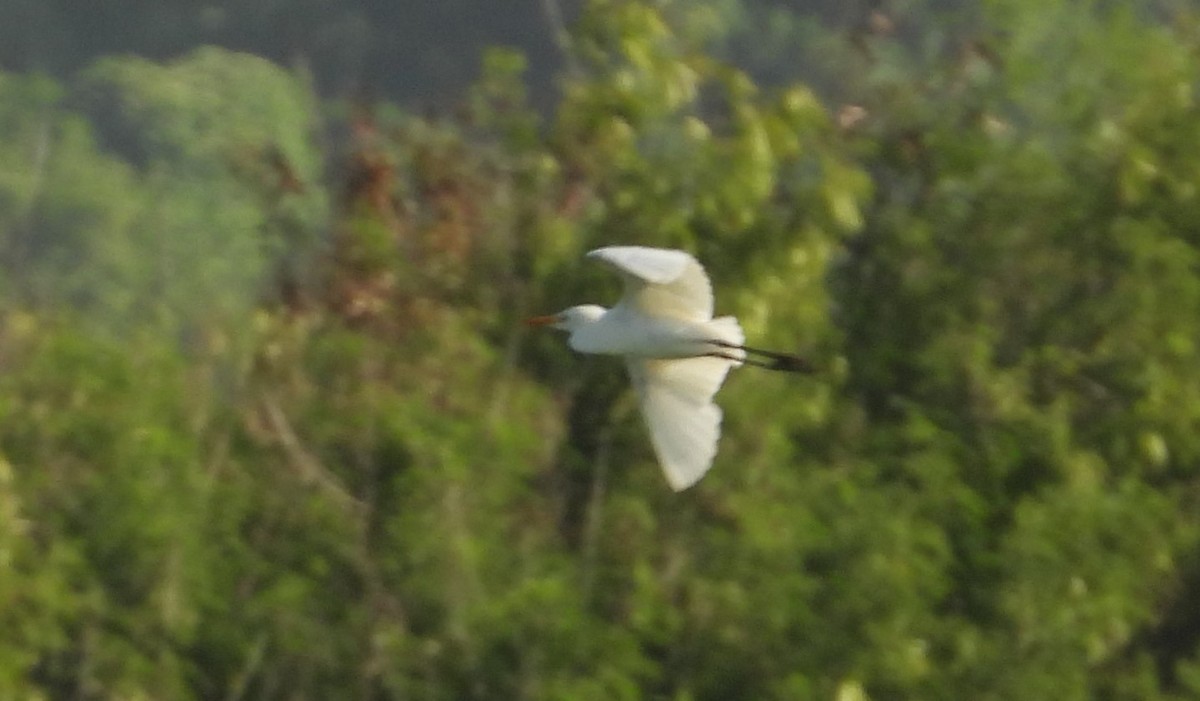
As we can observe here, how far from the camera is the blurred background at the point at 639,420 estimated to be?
29.8ft

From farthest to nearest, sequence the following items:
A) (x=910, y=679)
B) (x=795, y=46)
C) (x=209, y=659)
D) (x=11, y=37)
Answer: (x=11, y=37) → (x=795, y=46) → (x=209, y=659) → (x=910, y=679)

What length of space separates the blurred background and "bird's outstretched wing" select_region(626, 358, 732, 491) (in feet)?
4.74

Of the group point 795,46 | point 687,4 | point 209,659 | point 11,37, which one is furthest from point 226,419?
point 11,37

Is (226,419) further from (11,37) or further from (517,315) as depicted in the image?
(11,37)

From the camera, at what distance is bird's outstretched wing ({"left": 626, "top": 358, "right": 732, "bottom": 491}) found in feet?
23.3

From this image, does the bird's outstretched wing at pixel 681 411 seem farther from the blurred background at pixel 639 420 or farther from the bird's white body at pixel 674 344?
the blurred background at pixel 639 420

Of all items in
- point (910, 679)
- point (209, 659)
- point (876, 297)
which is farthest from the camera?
point (876, 297)

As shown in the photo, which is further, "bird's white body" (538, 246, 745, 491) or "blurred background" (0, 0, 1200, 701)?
"blurred background" (0, 0, 1200, 701)

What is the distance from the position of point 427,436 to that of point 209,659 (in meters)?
1.17

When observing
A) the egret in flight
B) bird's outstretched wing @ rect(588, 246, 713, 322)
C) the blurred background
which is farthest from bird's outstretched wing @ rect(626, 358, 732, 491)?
the blurred background

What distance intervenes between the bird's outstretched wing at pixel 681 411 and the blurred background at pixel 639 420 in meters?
1.44

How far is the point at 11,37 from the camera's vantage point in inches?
1651

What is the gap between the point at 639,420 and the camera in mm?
9750

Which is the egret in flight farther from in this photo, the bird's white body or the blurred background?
the blurred background
